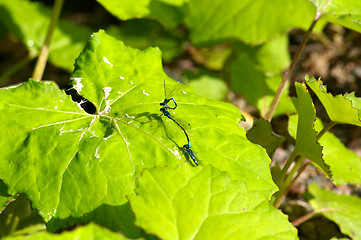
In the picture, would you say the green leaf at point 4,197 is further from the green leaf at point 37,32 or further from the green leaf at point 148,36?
the green leaf at point 148,36

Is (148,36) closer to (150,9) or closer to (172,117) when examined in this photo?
(150,9)

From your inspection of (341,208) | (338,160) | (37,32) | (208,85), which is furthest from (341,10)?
(37,32)

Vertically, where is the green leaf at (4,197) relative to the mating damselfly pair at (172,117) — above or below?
below

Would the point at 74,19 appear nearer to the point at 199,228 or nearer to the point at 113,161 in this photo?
the point at 113,161

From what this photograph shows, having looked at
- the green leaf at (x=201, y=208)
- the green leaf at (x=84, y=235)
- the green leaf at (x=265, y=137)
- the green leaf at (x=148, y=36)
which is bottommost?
the green leaf at (x=148, y=36)

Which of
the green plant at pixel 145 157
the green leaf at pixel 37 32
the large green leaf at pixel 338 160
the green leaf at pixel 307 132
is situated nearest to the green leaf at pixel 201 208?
the green plant at pixel 145 157

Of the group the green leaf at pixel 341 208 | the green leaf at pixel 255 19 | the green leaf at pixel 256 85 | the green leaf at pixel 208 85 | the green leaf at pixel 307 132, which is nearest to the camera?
the green leaf at pixel 307 132
